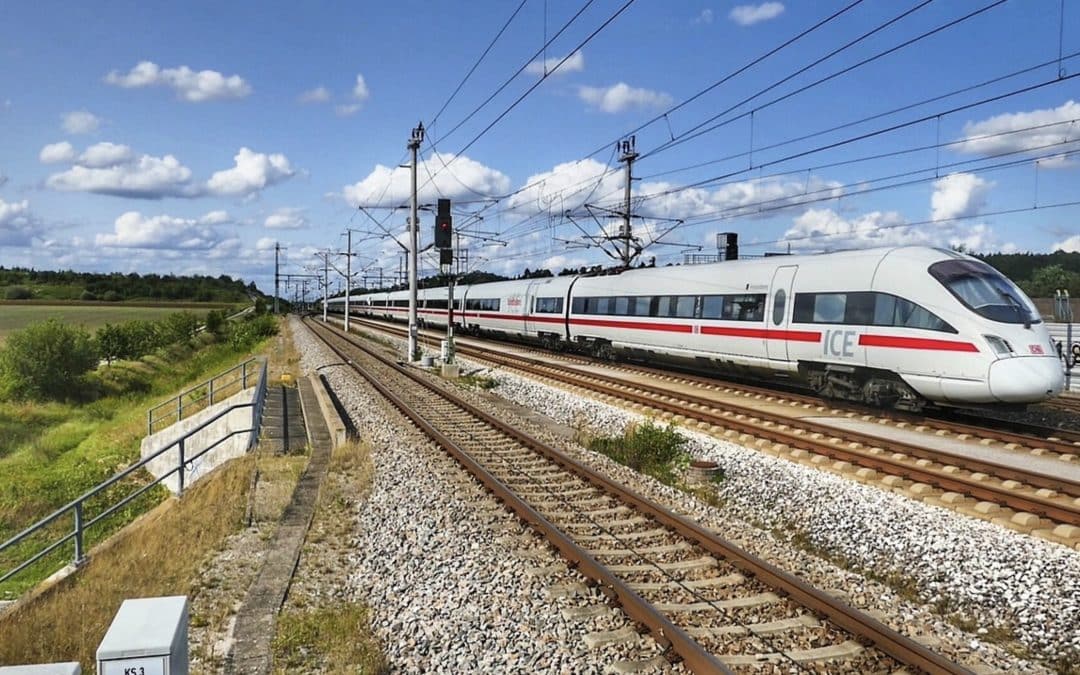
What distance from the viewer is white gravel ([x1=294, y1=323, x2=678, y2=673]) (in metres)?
5.56

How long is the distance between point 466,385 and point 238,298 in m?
173

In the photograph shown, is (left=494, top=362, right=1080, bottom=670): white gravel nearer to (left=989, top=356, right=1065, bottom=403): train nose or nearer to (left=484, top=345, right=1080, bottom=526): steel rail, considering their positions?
(left=484, top=345, right=1080, bottom=526): steel rail

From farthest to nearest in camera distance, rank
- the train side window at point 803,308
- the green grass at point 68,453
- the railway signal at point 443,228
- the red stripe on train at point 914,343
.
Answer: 1. the railway signal at point 443,228
2. the green grass at point 68,453
3. the train side window at point 803,308
4. the red stripe on train at point 914,343

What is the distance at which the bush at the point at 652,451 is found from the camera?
12.2 meters

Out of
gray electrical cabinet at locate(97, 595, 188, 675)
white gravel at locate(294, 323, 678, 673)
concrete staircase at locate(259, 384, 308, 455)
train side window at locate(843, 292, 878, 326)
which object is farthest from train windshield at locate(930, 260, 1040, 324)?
gray electrical cabinet at locate(97, 595, 188, 675)

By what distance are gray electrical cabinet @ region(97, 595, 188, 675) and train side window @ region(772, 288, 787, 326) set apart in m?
15.4

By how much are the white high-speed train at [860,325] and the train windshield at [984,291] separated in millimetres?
23

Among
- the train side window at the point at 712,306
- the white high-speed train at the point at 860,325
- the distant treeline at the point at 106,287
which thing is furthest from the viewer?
the distant treeline at the point at 106,287

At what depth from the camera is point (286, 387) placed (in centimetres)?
2302

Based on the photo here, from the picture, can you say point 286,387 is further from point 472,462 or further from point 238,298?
point 238,298

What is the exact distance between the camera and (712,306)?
20.1 m

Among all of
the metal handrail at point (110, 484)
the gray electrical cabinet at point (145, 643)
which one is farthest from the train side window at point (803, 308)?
the gray electrical cabinet at point (145, 643)

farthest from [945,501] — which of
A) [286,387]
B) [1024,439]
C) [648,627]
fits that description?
[286,387]

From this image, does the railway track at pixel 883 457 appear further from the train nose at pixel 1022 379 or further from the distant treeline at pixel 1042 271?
the distant treeline at pixel 1042 271
